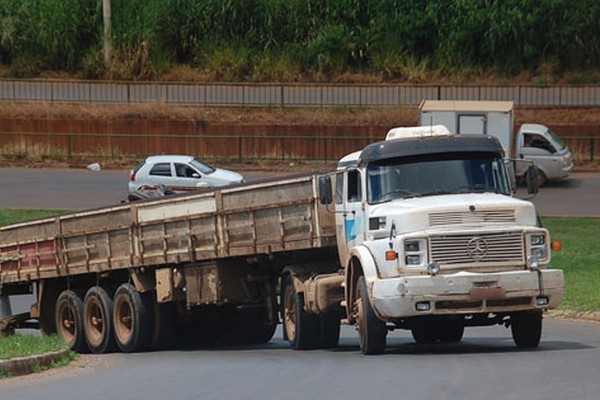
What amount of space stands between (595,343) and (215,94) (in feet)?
141

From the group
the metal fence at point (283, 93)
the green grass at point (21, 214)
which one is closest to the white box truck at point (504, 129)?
the metal fence at point (283, 93)

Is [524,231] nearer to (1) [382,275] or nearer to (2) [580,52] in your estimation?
(1) [382,275]

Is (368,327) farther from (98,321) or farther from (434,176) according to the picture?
(98,321)

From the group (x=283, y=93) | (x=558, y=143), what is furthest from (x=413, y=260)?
(x=283, y=93)

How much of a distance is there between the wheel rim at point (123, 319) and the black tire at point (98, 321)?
153 mm

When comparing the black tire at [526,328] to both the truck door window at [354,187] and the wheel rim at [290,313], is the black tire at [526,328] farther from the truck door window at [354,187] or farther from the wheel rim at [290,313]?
the wheel rim at [290,313]

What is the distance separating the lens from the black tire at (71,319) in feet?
79.0

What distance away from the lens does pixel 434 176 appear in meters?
17.6

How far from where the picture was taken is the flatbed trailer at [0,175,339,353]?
20.0m

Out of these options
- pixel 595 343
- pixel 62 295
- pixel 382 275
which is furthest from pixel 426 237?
pixel 62 295

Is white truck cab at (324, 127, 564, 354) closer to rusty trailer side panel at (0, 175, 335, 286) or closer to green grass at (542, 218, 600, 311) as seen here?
rusty trailer side panel at (0, 175, 335, 286)

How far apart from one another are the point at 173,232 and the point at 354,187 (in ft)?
15.3

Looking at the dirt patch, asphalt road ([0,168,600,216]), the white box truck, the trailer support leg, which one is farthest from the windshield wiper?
the dirt patch

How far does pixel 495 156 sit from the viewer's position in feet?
58.4
